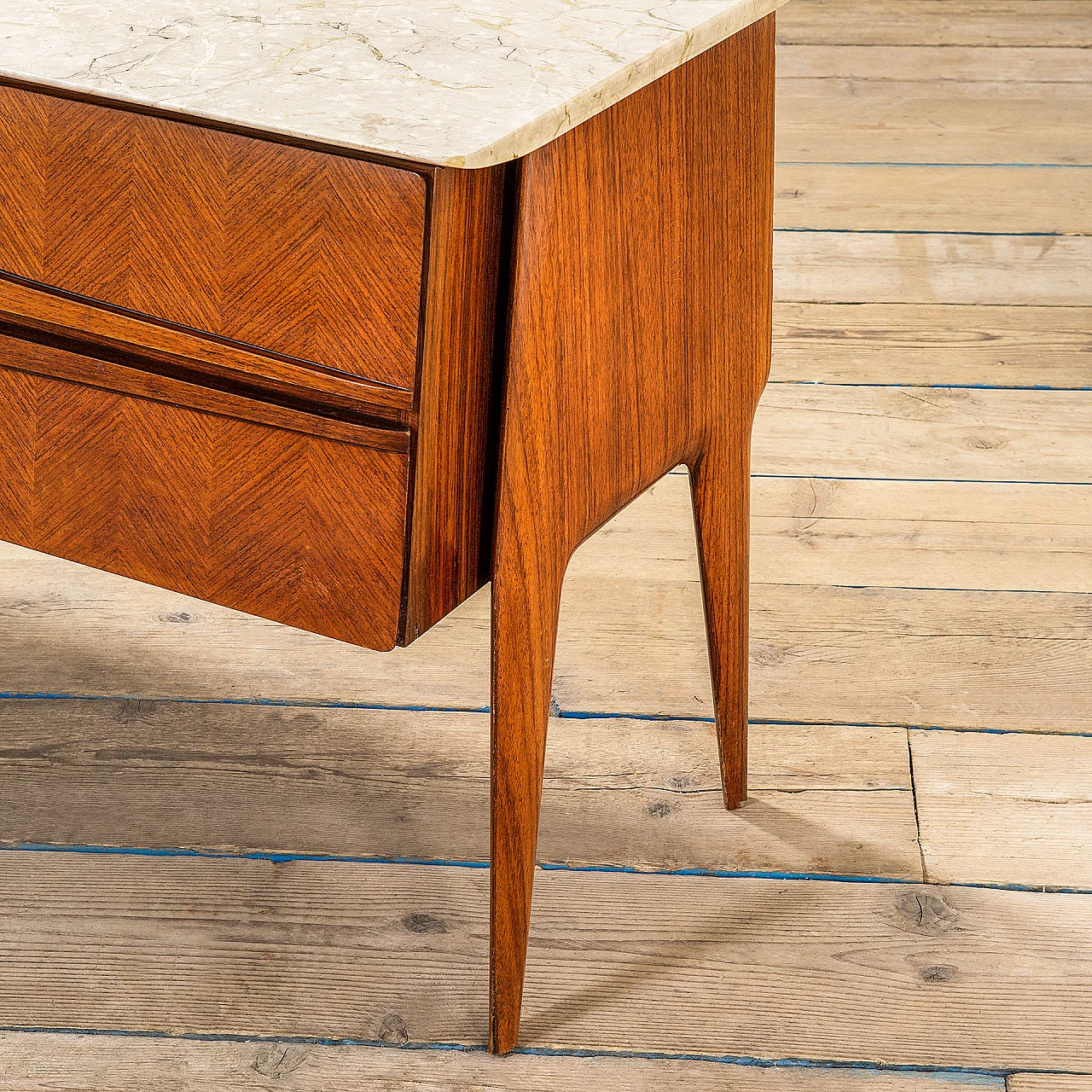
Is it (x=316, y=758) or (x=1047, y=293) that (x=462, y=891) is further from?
(x=1047, y=293)

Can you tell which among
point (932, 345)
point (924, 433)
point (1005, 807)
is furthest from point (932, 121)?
point (1005, 807)

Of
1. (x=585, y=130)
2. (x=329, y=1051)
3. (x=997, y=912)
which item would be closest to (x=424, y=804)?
(x=329, y=1051)

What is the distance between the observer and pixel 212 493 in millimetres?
722

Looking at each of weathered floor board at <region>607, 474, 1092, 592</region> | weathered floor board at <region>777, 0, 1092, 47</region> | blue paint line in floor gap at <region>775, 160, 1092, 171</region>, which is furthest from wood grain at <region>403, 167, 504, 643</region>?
weathered floor board at <region>777, 0, 1092, 47</region>

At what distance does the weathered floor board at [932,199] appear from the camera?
2.07 meters

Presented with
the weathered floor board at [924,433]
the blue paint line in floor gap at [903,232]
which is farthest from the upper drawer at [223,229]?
the blue paint line in floor gap at [903,232]

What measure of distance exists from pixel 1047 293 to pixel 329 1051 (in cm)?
148

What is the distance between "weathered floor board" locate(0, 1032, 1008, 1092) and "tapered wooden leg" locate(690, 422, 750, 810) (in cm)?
26

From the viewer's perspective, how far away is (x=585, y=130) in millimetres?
669

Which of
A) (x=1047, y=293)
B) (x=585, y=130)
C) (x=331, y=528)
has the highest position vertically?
(x=585, y=130)

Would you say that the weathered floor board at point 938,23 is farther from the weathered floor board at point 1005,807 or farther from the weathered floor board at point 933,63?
the weathered floor board at point 1005,807

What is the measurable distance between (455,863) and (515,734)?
0.31m

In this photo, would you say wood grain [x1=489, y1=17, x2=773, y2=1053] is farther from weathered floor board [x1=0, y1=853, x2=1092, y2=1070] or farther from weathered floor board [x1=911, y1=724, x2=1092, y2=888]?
weathered floor board [x1=911, y1=724, x2=1092, y2=888]

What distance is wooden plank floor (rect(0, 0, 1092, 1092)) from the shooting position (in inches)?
36.7
